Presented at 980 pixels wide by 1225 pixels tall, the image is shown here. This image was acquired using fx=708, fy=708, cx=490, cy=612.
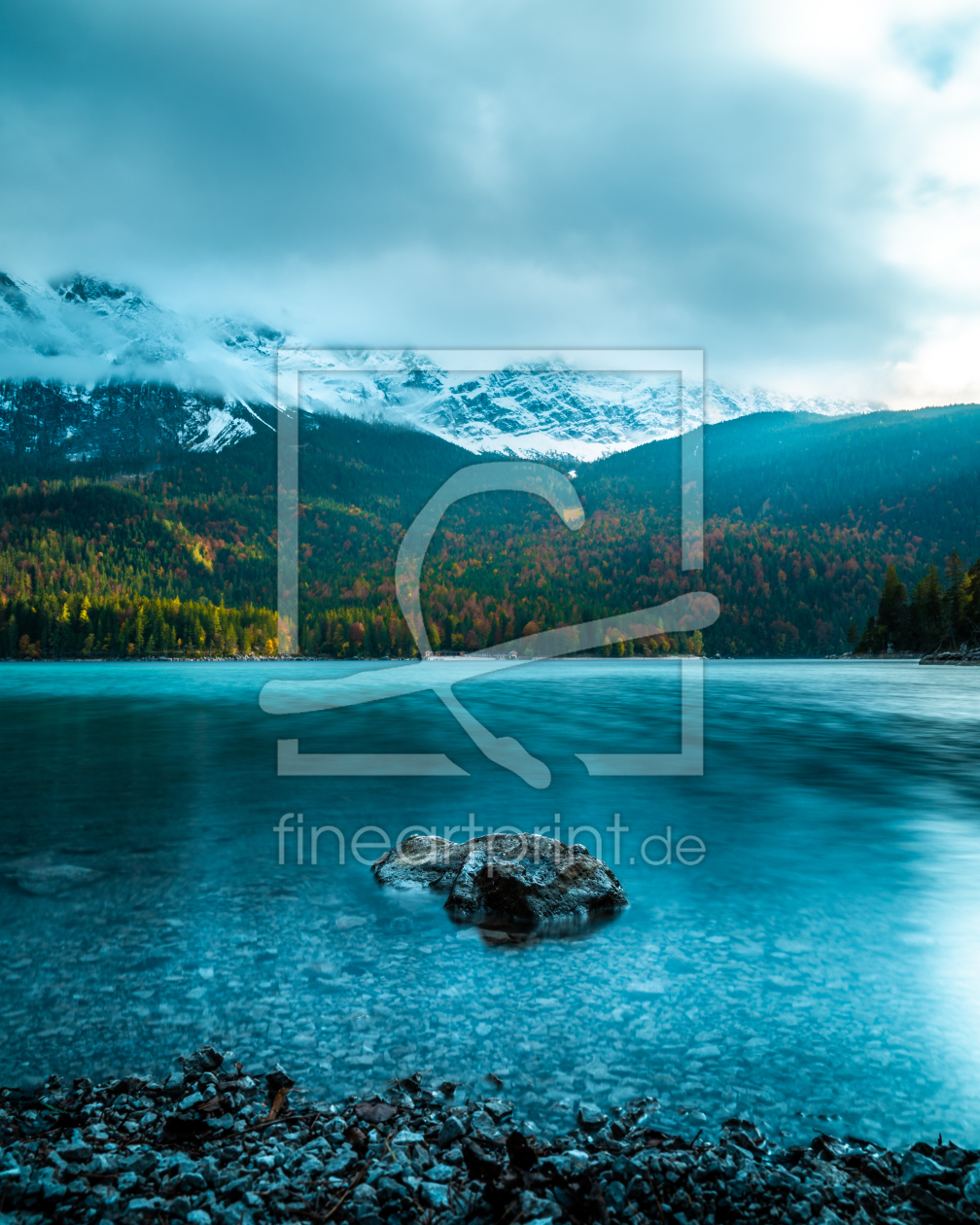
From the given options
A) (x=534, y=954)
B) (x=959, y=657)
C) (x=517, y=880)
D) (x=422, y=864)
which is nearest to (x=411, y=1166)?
(x=534, y=954)

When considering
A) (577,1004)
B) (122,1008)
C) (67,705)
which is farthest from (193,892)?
(67,705)

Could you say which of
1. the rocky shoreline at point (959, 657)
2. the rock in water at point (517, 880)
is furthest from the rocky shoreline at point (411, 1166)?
the rocky shoreline at point (959, 657)

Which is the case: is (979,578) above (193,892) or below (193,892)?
above

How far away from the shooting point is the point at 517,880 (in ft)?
34.0

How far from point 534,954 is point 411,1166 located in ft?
13.8

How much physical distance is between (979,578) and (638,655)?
3982 inches

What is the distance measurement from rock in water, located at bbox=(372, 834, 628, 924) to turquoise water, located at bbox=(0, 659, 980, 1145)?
1.61 feet

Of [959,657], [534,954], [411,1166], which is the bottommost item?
[959,657]

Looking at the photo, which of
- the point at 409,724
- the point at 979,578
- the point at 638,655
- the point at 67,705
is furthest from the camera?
the point at 638,655

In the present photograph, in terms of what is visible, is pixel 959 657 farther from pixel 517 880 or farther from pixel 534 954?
pixel 534 954

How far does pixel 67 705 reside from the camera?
53.8m

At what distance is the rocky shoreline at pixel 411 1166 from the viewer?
4.61 meters

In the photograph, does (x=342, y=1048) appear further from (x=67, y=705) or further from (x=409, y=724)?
(x=67, y=705)

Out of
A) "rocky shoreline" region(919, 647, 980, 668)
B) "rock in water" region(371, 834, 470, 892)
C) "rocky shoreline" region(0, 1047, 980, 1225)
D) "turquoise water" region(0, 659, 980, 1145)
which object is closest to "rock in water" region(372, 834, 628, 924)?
"rock in water" region(371, 834, 470, 892)
